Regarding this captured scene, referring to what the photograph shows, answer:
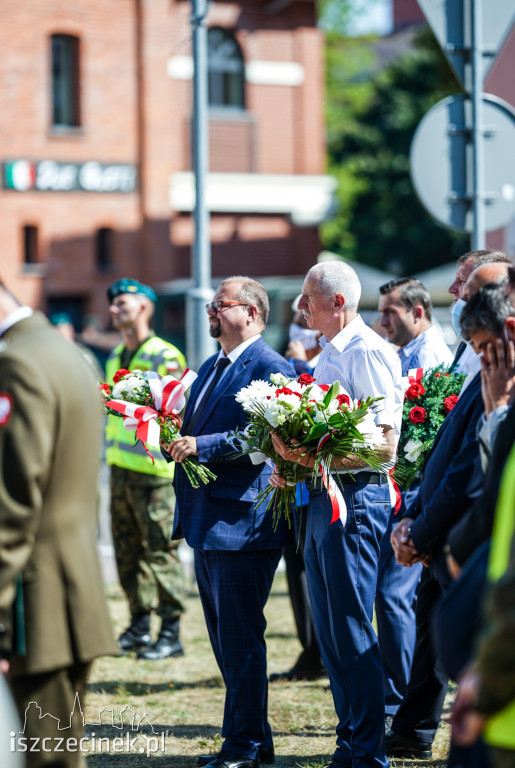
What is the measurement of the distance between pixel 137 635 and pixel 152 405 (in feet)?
9.04

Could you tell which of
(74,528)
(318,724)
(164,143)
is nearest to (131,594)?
(318,724)

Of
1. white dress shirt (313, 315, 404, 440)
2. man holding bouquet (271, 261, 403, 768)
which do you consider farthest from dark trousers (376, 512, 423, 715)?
white dress shirt (313, 315, 404, 440)

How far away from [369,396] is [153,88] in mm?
23496

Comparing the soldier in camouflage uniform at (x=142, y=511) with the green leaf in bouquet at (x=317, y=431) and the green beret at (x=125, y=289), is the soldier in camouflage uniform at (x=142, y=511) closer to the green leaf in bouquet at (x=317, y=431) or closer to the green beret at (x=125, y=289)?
the green beret at (x=125, y=289)

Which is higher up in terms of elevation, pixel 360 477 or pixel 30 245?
pixel 30 245

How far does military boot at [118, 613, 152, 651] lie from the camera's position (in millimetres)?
8094

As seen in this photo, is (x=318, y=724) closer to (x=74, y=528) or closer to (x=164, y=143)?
(x=74, y=528)

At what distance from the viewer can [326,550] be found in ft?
16.6

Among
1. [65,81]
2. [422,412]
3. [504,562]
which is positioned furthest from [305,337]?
[65,81]

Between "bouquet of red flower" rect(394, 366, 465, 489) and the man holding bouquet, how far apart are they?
1.19ft

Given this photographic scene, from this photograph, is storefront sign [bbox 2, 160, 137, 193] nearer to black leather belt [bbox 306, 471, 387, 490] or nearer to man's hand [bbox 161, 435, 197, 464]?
man's hand [bbox 161, 435, 197, 464]

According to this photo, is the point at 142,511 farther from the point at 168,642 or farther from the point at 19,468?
the point at 19,468

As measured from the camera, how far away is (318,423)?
4855 millimetres

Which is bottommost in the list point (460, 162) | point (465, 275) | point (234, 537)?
point (234, 537)
